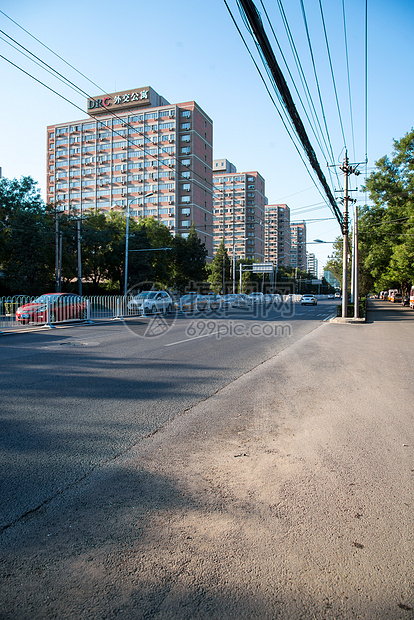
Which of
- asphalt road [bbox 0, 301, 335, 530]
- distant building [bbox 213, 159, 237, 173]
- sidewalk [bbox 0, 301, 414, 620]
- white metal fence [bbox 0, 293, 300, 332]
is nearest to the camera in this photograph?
sidewalk [bbox 0, 301, 414, 620]

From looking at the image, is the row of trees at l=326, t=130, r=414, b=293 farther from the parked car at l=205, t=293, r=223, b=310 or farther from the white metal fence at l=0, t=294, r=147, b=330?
the white metal fence at l=0, t=294, r=147, b=330

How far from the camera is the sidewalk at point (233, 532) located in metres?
2.22

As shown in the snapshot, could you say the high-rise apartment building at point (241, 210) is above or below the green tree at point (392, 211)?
above

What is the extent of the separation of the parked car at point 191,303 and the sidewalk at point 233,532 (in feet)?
92.1

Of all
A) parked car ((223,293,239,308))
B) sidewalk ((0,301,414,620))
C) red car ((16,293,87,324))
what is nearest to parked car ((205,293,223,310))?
parked car ((223,293,239,308))

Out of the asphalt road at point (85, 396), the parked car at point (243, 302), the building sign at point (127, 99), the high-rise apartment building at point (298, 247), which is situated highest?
the building sign at point (127, 99)

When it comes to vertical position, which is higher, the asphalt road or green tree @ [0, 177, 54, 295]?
green tree @ [0, 177, 54, 295]

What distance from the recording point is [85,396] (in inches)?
251

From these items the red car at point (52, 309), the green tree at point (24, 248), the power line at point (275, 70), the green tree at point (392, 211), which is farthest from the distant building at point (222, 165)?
the power line at point (275, 70)

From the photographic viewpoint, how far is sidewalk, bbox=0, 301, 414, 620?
2223mm

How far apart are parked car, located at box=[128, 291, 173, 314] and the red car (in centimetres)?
594

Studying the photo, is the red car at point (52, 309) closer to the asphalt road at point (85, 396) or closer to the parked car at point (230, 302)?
the asphalt road at point (85, 396)

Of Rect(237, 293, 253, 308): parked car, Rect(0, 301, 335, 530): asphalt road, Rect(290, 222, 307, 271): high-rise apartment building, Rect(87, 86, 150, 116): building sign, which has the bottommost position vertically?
Rect(0, 301, 335, 530): asphalt road

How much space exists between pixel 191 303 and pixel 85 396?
28.8m
